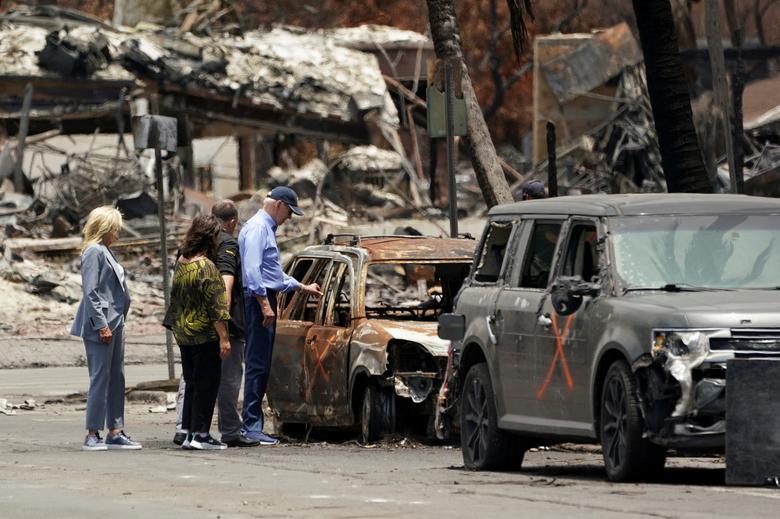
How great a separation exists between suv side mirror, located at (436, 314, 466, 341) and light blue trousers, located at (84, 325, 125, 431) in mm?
2881

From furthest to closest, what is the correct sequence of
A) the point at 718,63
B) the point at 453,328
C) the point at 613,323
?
the point at 718,63, the point at 453,328, the point at 613,323

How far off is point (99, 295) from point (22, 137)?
1065 inches

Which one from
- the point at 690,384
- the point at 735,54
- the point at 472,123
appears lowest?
the point at 690,384

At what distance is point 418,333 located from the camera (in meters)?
14.8

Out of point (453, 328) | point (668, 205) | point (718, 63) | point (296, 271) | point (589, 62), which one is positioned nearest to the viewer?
point (668, 205)

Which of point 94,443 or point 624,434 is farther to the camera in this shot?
point 94,443

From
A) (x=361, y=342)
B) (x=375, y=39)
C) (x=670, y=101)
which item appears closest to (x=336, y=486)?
(x=361, y=342)

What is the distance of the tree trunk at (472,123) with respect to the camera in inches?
818

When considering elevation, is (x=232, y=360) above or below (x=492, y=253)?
below

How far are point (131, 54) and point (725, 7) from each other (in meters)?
12.7

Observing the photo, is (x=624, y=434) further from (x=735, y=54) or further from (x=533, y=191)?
(x=735, y=54)

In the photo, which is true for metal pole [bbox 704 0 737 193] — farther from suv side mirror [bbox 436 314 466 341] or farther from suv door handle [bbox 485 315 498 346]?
suv door handle [bbox 485 315 498 346]

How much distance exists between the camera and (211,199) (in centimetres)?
4588

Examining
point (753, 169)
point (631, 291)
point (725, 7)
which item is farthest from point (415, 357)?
point (725, 7)
